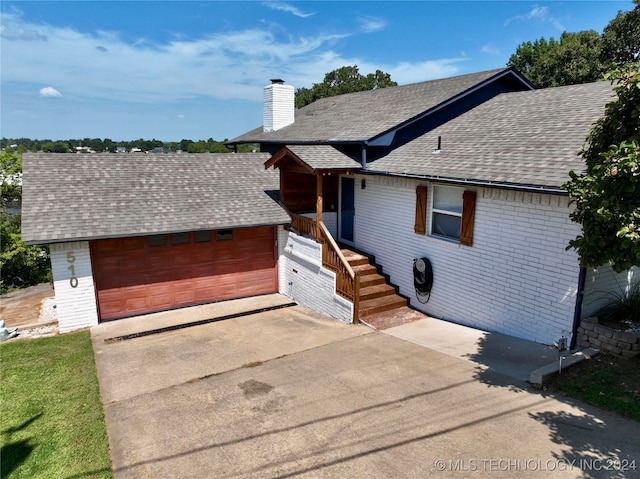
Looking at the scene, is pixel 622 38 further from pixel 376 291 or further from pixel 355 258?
pixel 376 291

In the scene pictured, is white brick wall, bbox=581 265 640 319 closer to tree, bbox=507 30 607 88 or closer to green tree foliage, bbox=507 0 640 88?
tree, bbox=507 30 607 88

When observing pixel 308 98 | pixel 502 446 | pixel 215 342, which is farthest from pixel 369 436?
pixel 308 98

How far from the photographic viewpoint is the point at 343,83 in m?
51.2

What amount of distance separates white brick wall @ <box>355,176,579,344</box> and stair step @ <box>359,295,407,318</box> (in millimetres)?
351

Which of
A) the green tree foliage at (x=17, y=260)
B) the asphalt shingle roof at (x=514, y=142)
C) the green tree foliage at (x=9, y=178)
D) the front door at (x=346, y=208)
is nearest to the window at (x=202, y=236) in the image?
the front door at (x=346, y=208)

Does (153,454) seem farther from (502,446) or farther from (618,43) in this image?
(618,43)

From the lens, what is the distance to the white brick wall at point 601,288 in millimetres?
7816

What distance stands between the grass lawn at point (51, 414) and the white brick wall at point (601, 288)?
8.39 m

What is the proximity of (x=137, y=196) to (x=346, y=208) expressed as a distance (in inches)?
261

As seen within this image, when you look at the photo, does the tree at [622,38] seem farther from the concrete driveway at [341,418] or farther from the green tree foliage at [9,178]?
the green tree foliage at [9,178]

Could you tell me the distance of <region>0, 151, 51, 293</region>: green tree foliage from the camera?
711 inches

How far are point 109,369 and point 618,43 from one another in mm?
35391

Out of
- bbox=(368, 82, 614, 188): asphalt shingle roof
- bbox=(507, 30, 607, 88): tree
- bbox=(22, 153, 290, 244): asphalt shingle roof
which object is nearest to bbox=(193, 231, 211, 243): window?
bbox=(22, 153, 290, 244): asphalt shingle roof

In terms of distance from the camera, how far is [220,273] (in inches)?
525
